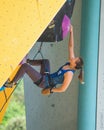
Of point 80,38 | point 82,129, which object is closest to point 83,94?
point 82,129

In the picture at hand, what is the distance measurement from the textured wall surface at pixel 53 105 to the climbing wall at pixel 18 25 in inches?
40.2

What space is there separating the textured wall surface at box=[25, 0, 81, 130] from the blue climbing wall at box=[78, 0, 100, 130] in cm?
17

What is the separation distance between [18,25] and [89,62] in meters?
0.95

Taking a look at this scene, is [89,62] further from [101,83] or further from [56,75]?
[56,75]

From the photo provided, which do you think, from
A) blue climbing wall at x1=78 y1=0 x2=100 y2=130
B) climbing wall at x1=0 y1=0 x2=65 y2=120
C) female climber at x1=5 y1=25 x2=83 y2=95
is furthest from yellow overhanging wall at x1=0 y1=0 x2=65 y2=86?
blue climbing wall at x1=78 y1=0 x2=100 y2=130

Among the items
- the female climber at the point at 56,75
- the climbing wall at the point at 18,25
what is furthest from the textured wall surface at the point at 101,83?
the climbing wall at the point at 18,25

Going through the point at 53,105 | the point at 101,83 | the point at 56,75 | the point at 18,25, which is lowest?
the point at 53,105

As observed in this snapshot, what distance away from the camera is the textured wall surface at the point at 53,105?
77.5 inches

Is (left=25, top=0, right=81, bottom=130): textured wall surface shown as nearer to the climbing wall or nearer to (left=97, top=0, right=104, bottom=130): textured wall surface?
(left=97, top=0, right=104, bottom=130): textured wall surface

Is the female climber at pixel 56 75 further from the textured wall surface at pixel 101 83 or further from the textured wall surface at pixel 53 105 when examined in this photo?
the textured wall surface at pixel 53 105

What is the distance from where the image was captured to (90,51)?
1752mm

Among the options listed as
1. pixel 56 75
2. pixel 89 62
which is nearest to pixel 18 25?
pixel 56 75

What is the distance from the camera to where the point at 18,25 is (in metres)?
0.89

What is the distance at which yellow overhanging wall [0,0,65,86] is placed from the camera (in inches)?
34.5
